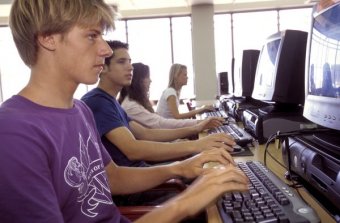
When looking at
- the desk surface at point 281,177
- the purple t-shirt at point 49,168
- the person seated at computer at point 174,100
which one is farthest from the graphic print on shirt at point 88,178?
the person seated at computer at point 174,100

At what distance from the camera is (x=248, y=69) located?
9.14ft

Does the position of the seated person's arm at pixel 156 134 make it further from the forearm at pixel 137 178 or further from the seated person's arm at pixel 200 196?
the seated person's arm at pixel 200 196

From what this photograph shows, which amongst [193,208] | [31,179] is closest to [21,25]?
[31,179]

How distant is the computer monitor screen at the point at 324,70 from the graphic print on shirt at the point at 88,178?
0.66m

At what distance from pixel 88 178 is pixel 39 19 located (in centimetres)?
42

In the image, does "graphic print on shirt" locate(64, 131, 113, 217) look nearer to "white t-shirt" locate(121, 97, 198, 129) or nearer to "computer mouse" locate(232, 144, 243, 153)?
"computer mouse" locate(232, 144, 243, 153)

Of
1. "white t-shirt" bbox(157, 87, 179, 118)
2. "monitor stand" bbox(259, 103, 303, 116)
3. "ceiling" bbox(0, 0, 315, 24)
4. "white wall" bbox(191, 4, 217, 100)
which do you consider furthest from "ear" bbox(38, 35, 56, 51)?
"white wall" bbox(191, 4, 217, 100)

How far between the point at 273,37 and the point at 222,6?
5.69 m

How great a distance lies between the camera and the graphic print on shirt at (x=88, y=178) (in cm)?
86

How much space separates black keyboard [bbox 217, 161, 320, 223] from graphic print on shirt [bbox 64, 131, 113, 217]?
1.10ft

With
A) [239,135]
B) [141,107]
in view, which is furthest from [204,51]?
[239,135]

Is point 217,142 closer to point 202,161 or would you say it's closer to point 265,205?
point 202,161

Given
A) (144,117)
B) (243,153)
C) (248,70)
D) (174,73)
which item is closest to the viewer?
(243,153)

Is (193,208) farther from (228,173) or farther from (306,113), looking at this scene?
(306,113)
